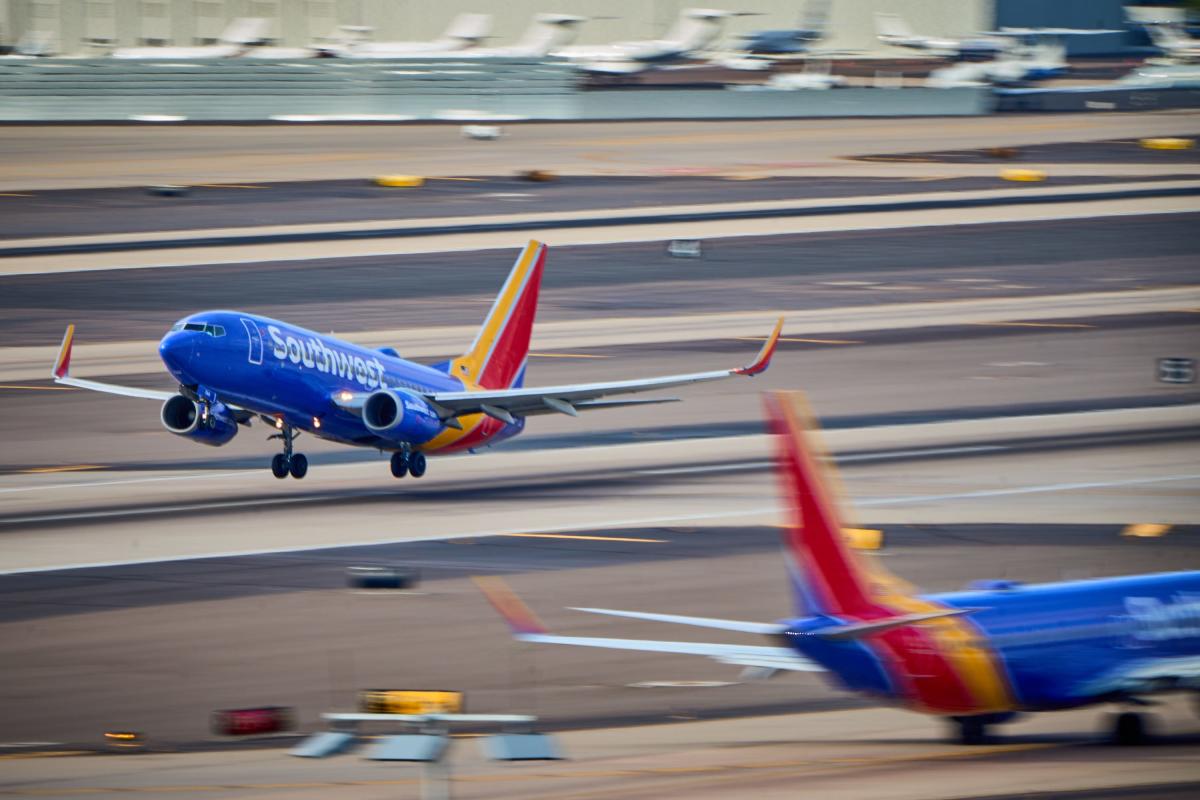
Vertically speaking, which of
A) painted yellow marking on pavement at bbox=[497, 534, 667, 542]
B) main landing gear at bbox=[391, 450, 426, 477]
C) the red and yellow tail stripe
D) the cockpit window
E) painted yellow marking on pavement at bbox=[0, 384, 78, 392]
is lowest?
painted yellow marking on pavement at bbox=[0, 384, 78, 392]

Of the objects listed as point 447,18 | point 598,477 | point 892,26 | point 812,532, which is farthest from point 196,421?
point 892,26

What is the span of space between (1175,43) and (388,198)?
83.4m

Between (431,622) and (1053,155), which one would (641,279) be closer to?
(1053,155)

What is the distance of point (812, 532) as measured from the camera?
29219mm

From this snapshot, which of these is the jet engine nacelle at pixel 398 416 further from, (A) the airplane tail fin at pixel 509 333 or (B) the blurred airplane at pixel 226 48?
(B) the blurred airplane at pixel 226 48

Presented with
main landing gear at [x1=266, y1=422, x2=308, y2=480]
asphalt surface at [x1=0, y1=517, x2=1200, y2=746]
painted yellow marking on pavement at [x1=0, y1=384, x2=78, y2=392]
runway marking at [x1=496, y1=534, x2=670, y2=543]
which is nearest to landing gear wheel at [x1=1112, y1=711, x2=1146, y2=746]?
asphalt surface at [x1=0, y1=517, x2=1200, y2=746]

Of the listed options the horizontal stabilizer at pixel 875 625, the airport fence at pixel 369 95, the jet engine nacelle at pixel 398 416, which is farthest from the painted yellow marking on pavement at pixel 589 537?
the airport fence at pixel 369 95

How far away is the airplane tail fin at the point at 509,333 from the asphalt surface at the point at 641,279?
18774 mm

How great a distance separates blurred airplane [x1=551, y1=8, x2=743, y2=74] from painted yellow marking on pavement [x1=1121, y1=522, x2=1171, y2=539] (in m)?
103

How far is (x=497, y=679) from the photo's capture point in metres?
38.2

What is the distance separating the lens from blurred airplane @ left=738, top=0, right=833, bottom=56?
154m

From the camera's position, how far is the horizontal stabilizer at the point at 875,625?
27.9 meters

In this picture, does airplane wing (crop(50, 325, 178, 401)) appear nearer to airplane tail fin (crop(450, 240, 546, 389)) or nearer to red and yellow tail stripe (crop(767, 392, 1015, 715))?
airplane tail fin (crop(450, 240, 546, 389))

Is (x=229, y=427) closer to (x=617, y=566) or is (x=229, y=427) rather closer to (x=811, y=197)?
(x=617, y=566)
